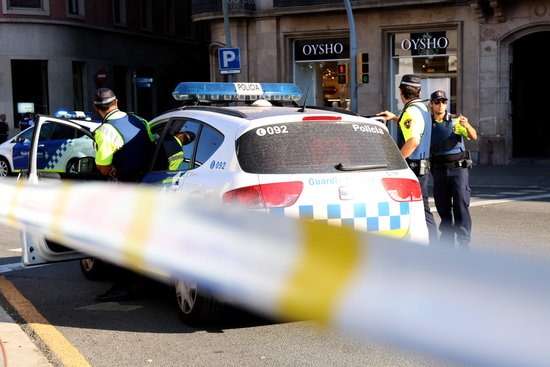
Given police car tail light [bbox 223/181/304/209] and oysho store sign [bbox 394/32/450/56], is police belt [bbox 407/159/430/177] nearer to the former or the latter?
police car tail light [bbox 223/181/304/209]

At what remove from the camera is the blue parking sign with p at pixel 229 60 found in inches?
814

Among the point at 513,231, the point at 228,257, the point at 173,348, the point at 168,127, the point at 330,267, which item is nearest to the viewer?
the point at 330,267

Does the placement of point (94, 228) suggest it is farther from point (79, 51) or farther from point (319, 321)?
point (79, 51)

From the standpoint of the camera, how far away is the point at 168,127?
6605 mm

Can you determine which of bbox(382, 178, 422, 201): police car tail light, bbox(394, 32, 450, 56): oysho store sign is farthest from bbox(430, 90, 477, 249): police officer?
bbox(394, 32, 450, 56): oysho store sign

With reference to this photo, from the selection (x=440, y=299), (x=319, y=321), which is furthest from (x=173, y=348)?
(x=440, y=299)

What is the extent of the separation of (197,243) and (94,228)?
1.13 meters

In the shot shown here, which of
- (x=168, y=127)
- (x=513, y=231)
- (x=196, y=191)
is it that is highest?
(x=168, y=127)

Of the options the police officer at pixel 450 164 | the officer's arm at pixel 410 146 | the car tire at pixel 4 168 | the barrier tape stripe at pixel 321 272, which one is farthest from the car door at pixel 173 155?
the car tire at pixel 4 168

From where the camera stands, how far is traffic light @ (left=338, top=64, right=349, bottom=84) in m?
25.2

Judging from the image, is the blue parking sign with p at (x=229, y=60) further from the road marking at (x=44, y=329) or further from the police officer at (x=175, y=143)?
the police officer at (x=175, y=143)

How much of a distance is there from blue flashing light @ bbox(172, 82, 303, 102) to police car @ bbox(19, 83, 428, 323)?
95 cm

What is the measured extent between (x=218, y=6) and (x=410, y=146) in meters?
21.2

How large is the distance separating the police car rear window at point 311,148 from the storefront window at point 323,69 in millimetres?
20421
